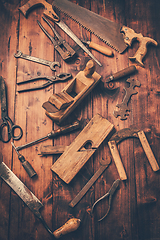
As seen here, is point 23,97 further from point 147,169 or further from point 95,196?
point 147,169

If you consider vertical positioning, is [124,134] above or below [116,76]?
below

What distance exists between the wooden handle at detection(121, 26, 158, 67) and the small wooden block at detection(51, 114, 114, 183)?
66 cm

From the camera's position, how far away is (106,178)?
174 cm

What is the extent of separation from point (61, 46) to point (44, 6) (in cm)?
44

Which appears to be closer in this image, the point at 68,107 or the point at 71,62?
the point at 68,107

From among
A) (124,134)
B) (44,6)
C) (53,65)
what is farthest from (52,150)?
(44,6)

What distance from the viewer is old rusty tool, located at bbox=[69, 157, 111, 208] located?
5.50 feet

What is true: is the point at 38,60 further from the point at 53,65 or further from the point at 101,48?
the point at 101,48

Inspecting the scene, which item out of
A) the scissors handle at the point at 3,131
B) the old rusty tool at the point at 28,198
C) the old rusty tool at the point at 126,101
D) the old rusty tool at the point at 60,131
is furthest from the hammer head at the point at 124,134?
the scissors handle at the point at 3,131

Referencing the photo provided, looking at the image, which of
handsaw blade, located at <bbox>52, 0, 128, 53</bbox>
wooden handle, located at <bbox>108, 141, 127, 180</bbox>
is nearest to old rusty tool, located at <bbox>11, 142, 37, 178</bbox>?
wooden handle, located at <bbox>108, 141, 127, 180</bbox>

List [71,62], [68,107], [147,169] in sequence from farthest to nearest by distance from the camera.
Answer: [71,62], [147,169], [68,107]

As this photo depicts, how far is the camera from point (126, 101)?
6.06 feet

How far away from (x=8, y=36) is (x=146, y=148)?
1664mm

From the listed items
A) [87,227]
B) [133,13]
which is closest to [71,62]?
[133,13]
